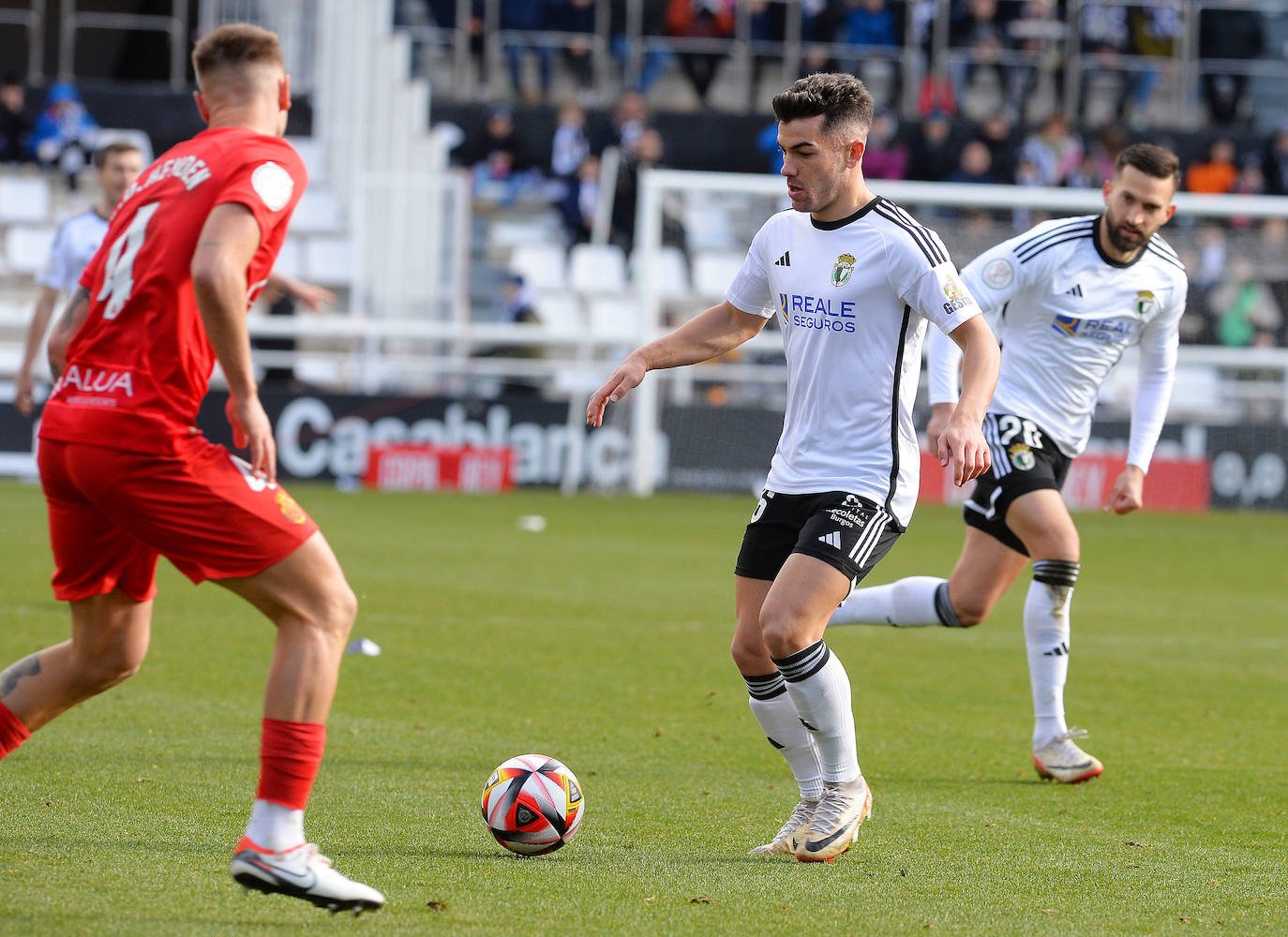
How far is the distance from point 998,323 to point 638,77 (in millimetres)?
18993

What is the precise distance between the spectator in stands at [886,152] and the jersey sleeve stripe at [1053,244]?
15.2 m

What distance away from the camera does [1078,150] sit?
76.1 feet

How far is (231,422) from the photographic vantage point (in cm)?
386

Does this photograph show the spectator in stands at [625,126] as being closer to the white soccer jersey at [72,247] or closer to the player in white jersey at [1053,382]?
the white soccer jersey at [72,247]

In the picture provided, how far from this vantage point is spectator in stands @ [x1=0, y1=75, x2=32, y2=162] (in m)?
23.0

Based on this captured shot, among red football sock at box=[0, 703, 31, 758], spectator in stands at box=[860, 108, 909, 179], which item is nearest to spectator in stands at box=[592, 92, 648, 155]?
spectator in stands at box=[860, 108, 909, 179]

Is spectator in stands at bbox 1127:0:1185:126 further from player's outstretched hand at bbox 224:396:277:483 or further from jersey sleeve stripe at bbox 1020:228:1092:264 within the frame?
player's outstretched hand at bbox 224:396:277:483

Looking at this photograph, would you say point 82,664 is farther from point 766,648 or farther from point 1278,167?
point 1278,167

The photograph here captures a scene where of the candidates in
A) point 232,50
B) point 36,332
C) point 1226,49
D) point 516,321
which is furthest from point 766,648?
point 1226,49

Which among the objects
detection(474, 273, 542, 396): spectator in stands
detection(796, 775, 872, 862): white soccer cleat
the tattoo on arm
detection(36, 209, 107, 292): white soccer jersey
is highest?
detection(36, 209, 107, 292): white soccer jersey

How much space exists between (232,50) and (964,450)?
2113 mm

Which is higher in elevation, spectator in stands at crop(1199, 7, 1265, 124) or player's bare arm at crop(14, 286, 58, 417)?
spectator in stands at crop(1199, 7, 1265, 124)

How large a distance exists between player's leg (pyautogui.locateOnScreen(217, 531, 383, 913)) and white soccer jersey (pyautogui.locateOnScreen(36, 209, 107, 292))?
256 inches

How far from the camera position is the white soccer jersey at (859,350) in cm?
493
